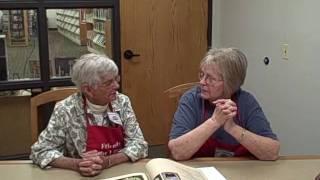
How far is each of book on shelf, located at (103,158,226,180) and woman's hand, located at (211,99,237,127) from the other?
241 mm

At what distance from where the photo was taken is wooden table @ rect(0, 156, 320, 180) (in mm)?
1647

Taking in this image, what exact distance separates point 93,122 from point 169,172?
605 mm

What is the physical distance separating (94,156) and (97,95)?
322 millimetres

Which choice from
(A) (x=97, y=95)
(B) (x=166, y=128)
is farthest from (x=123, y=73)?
(A) (x=97, y=95)

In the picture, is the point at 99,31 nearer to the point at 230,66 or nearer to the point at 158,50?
the point at 158,50

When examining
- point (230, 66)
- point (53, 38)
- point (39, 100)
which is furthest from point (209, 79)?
point (53, 38)

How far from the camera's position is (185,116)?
1.98 meters

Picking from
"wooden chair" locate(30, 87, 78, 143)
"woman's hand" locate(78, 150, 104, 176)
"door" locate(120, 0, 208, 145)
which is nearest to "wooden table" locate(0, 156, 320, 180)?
"woman's hand" locate(78, 150, 104, 176)

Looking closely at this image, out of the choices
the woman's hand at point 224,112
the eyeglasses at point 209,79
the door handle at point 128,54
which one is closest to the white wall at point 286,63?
the door handle at point 128,54

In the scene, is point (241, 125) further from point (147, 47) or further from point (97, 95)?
point (147, 47)

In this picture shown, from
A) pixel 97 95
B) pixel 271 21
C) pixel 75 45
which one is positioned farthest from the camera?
pixel 75 45

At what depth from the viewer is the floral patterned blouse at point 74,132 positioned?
1.84 meters

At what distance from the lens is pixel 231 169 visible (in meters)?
1.72

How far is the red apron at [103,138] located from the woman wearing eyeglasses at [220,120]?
247 mm
